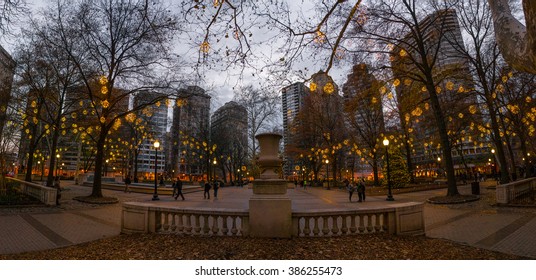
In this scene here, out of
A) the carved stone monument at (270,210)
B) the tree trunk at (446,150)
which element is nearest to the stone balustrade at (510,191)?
the tree trunk at (446,150)

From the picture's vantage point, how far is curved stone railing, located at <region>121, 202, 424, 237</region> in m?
6.80

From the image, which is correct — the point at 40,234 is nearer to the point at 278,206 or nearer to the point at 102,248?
the point at 102,248

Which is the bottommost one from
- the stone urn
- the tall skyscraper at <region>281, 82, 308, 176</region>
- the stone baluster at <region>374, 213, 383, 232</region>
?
the stone baluster at <region>374, 213, 383, 232</region>

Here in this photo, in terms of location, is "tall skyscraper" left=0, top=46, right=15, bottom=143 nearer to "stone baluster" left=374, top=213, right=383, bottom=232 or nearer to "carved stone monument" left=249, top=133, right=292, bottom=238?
"carved stone monument" left=249, top=133, right=292, bottom=238

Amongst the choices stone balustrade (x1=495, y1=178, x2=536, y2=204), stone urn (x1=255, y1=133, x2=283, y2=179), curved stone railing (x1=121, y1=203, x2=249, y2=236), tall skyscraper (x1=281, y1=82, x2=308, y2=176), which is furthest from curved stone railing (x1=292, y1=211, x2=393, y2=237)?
stone balustrade (x1=495, y1=178, x2=536, y2=204)

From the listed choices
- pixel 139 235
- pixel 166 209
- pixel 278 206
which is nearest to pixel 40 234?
pixel 139 235

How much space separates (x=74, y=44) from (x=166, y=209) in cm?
1881

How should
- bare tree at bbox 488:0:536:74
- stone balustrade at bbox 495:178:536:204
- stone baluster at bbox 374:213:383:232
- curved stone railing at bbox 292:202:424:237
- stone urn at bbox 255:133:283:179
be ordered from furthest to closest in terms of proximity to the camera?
stone balustrade at bbox 495:178:536:204
stone urn at bbox 255:133:283:179
stone baluster at bbox 374:213:383:232
curved stone railing at bbox 292:202:424:237
bare tree at bbox 488:0:536:74

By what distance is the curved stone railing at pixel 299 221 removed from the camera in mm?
6801

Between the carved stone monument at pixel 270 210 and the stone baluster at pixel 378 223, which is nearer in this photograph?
the carved stone monument at pixel 270 210

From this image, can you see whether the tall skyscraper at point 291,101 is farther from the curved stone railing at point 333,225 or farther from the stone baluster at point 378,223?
the stone baluster at point 378,223

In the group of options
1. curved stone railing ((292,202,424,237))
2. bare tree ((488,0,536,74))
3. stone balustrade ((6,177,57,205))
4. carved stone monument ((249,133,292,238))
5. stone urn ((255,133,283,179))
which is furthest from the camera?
stone balustrade ((6,177,57,205))

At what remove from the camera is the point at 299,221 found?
7176mm

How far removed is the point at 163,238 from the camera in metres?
6.80
